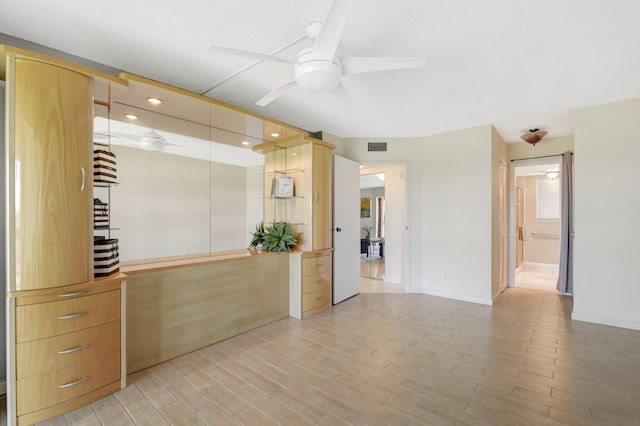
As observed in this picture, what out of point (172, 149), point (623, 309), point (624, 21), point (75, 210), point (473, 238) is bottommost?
point (623, 309)

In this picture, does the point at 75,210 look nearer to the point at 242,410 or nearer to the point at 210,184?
the point at 210,184

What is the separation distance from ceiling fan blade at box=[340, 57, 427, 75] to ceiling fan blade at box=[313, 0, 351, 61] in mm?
177

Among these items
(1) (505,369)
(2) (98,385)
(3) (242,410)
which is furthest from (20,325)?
(1) (505,369)

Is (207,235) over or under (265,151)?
under

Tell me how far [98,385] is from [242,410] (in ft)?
3.53

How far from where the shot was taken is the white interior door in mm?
4461

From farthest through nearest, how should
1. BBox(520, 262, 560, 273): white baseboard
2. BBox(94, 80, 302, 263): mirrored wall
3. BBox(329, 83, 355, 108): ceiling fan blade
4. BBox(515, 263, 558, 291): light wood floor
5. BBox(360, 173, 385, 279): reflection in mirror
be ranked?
1. BBox(520, 262, 560, 273): white baseboard
2. BBox(360, 173, 385, 279): reflection in mirror
3. BBox(515, 263, 558, 291): light wood floor
4. BBox(94, 80, 302, 263): mirrored wall
5. BBox(329, 83, 355, 108): ceiling fan blade

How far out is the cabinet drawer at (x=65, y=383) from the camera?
5.91ft

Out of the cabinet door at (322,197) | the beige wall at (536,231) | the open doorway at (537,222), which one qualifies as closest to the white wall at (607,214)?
the cabinet door at (322,197)

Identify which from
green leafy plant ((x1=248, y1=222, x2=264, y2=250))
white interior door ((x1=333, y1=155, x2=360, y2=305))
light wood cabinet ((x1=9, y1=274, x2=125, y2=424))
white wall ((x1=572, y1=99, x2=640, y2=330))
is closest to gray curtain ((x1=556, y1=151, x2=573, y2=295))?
white wall ((x1=572, y1=99, x2=640, y2=330))

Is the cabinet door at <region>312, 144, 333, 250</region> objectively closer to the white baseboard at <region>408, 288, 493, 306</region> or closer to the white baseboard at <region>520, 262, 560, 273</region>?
the white baseboard at <region>408, 288, 493, 306</region>

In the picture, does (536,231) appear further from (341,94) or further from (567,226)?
(341,94)

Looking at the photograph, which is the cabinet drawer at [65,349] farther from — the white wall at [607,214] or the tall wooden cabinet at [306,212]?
the white wall at [607,214]

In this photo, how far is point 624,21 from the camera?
199 cm
